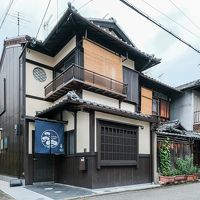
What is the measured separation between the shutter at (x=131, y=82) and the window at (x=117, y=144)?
3927 millimetres

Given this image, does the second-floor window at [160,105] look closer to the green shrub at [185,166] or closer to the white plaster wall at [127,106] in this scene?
the white plaster wall at [127,106]

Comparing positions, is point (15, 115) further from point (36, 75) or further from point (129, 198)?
point (129, 198)

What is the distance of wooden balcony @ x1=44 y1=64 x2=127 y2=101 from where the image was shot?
15555 millimetres

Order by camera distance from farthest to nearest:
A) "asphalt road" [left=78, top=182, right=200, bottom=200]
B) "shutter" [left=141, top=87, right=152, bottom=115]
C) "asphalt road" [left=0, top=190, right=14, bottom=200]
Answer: "shutter" [left=141, top=87, right=152, bottom=115] < "asphalt road" [left=0, top=190, right=14, bottom=200] < "asphalt road" [left=78, top=182, right=200, bottom=200]

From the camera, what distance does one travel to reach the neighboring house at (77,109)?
46.0 ft

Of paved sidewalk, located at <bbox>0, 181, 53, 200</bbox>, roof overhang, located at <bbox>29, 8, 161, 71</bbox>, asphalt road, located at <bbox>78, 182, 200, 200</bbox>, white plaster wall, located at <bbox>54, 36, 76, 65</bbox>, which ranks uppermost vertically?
roof overhang, located at <bbox>29, 8, 161, 71</bbox>

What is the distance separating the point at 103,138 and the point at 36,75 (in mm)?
6197

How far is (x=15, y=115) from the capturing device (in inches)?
704

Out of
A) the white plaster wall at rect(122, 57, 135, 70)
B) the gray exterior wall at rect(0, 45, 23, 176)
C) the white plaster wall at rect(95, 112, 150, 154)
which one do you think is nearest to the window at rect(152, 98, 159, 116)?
the white plaster wall at rect(122, 57, 135, 70)

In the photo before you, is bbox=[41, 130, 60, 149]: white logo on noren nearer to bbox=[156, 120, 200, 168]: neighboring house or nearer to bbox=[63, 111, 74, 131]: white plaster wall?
bbox=[63, 111, 74, 131]: white plaster wall

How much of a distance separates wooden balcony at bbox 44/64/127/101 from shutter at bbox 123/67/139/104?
36.5 inches

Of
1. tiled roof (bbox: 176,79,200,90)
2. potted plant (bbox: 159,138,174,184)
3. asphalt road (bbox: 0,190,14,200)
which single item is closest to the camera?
asphalt road (bbox: 0,190,14,200)

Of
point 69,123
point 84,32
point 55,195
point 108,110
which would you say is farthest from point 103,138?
point 84,32

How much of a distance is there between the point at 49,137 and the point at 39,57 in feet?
17.6
